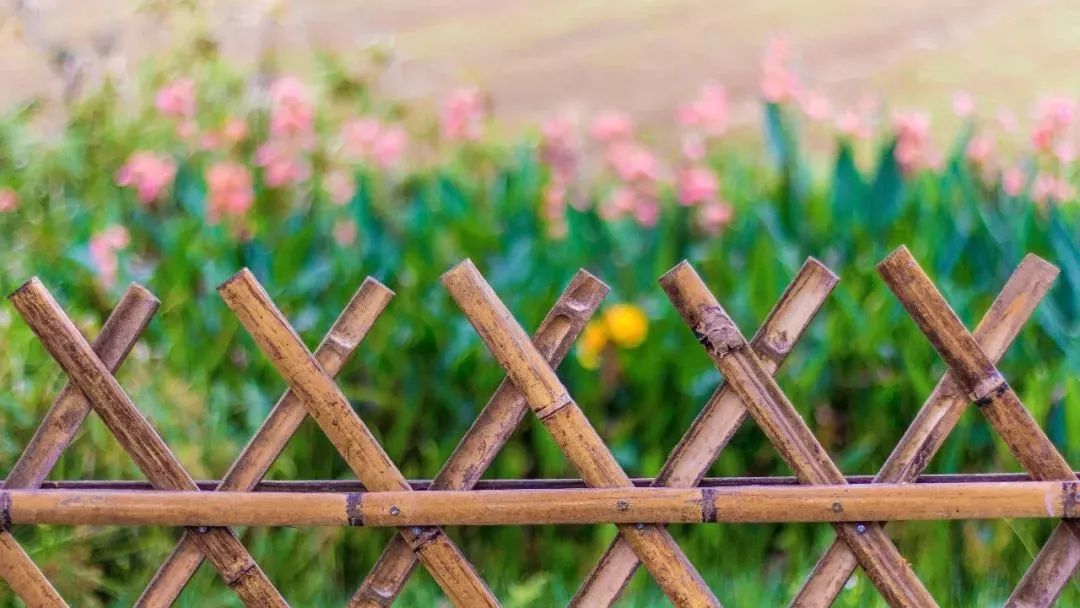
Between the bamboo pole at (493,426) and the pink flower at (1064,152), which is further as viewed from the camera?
the pink flower at (1064,152)

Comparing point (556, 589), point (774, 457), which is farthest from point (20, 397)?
point (774, 457)

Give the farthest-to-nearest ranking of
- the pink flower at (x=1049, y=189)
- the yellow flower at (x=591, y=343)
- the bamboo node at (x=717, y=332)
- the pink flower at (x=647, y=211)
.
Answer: the pink flower at (x=647, y=211)
the pink flower at (x=1049, y=189)
the yellow flower at (x=591, y=343)
the bamboo node at (x=717, y=332)

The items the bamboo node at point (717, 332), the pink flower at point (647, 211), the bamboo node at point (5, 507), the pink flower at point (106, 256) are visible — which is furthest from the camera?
the pink flower at point (647, 211)

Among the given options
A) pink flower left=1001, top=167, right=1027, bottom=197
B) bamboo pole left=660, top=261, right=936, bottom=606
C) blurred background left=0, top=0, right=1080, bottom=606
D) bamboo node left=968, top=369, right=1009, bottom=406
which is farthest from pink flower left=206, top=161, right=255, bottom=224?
bamboo node left=968, top=369, right=1009, bottom=406

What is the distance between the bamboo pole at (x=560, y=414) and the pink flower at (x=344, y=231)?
1337mm

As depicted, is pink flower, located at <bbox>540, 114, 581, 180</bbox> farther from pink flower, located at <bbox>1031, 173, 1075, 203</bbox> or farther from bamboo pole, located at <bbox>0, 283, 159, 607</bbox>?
bamboo pole, located at <bbox>0, 283, 159, 607</bbox>

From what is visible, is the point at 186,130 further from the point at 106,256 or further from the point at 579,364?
the point at 579,364

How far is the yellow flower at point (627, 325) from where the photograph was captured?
2.43 m

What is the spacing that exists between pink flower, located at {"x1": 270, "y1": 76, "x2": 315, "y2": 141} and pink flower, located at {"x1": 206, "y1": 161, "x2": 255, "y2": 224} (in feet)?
0.94

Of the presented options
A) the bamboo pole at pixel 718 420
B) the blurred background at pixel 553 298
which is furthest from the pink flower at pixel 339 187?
the bamboo pole at pixel 718 420

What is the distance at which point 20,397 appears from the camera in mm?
2123

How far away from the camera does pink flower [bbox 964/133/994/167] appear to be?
9.59 ft

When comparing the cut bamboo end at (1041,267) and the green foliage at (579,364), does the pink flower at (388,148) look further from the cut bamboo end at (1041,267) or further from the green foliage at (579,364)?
the cut bamboo end at (1041,267)

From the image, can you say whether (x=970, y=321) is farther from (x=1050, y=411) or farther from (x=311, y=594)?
(x=311, y=594)
